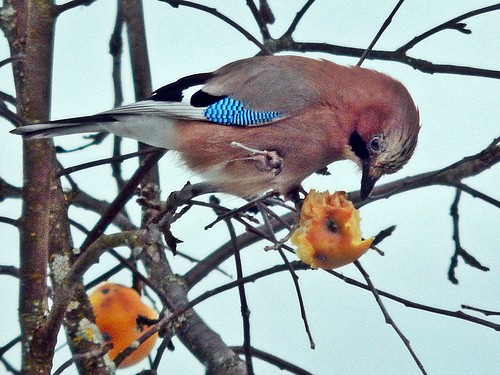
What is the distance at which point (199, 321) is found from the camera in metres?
2.80

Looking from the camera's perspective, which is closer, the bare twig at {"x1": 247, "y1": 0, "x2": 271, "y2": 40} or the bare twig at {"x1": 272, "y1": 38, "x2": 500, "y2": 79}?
the bare twig at {"x1": 272, "y1": 38, "x2": 500, "y2": 79}

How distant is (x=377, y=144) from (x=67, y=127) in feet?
3.60

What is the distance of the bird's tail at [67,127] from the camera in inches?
85.9

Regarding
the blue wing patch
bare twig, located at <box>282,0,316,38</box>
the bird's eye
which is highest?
bare twig, located at <box>282,0,316,38</box>

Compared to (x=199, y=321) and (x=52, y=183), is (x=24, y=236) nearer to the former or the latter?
(x=52, y=183)

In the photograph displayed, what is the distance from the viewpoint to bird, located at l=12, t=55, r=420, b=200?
2.83m

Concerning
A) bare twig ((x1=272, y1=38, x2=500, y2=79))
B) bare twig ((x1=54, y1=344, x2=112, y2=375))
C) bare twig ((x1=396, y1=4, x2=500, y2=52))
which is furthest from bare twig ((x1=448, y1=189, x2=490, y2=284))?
bare twig ((x1=54, y1=344, x2=112, y2=375))

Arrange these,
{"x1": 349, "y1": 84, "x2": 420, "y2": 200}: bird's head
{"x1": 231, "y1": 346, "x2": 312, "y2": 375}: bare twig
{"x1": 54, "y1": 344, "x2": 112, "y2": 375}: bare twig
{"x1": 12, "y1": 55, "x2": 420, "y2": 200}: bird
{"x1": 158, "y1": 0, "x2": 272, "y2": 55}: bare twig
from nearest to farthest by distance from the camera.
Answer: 1. {"x1": 54, "y1": 344, "x2": 112, "y2": 375}: bare twig
2. {"x1": 231, "y1": 346, "x2": 312, "y2": 375}: bare twig
3. {"x1": 158, "y1": 0, "x2": 272, "y2": 55}: bare twig
4. {"x1": 12, "y1": 55, "x2": 420, "y2": 200}: bird
5. {"x1": 349, "y1": 84, "x2": 420, "y2": 200}: bird's head

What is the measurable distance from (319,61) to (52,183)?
48.6 inches

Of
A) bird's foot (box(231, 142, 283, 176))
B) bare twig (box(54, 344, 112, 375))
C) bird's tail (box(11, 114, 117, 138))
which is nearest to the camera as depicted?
bare twig (box(54, 344, 112, 375))

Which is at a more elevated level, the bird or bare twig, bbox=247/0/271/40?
bare twig, bbox=247/0/271/40

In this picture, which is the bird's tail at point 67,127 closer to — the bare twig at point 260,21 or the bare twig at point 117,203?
the bare twig at point 117,203

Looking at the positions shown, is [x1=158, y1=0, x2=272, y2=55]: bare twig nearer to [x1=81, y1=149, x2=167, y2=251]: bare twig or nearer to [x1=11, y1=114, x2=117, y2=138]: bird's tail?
[x1=11, y1=114, x2=117, y2=138]: bird's tail

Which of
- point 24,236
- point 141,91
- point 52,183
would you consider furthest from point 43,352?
point 141,91
